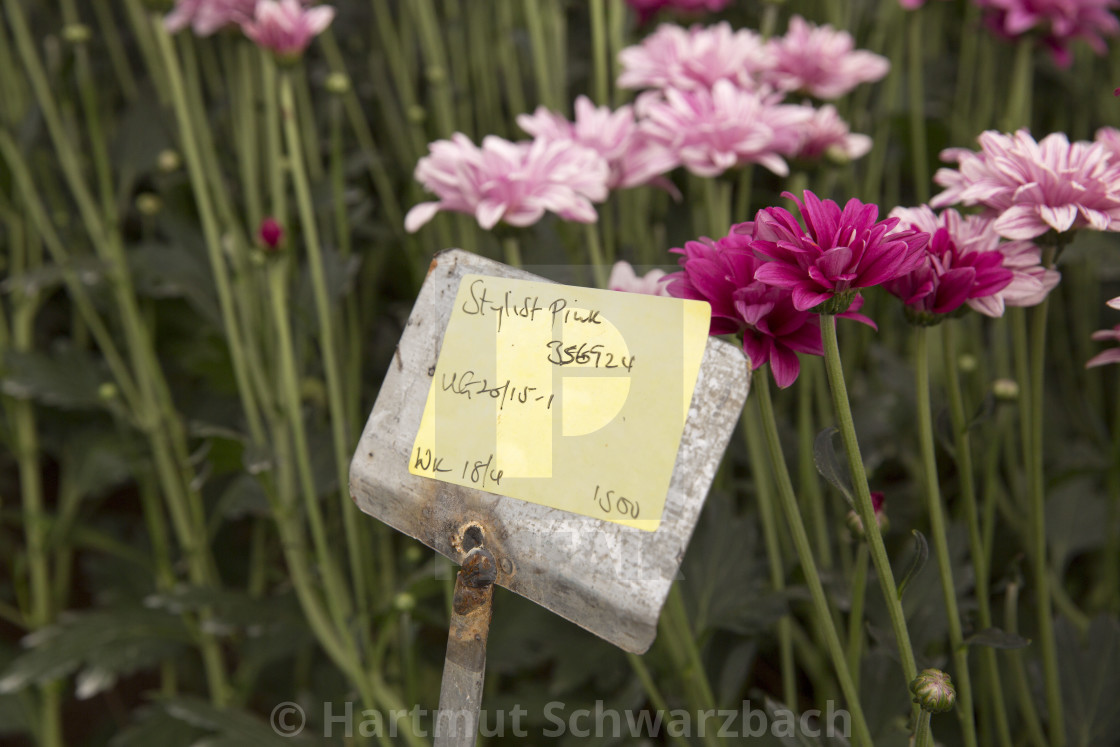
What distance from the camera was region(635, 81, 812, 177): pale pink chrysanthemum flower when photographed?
0.47 m

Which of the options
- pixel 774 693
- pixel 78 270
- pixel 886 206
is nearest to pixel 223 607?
pixel 78 270

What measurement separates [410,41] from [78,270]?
0.47 metres

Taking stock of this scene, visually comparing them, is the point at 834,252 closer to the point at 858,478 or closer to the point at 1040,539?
the point at 858,478

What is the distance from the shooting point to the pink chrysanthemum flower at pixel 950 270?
0.34 metres

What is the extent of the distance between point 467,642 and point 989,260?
292 millimetres

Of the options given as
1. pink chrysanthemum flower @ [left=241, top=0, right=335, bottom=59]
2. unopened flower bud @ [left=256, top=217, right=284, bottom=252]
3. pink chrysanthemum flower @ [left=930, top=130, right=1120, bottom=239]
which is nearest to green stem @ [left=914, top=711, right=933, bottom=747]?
pink chrysanthemum flower @ [left=930, top=130, right=1120, bottom=239]

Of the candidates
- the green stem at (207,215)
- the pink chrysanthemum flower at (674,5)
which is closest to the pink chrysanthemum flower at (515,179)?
the green stem at (207,215)

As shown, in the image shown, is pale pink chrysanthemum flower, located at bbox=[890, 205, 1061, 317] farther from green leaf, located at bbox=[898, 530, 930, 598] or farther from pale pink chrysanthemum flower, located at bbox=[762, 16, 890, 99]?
pale pink chrysanthemum flower, located at bbox=[762, 16, 890, 99]

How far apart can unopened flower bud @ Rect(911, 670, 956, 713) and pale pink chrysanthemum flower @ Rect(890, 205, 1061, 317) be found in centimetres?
16

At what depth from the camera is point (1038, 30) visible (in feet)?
2.25

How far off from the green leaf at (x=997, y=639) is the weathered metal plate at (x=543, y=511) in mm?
192

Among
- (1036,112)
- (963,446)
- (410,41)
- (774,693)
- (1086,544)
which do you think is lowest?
(774,693)

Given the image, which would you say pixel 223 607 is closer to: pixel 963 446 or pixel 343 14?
pixel 963 446

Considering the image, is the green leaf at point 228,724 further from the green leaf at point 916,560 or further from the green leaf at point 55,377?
the green leaf at point 916,560
